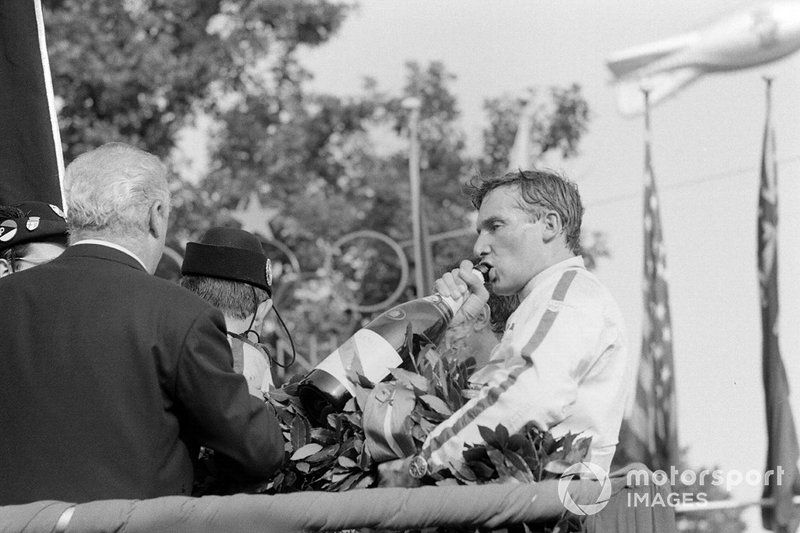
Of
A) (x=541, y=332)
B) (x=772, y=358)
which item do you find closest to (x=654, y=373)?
(x=772, y=358)

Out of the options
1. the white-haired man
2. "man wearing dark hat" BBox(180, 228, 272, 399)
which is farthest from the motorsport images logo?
"man wearing dark hat" BBox(180, 228, 272, 399)

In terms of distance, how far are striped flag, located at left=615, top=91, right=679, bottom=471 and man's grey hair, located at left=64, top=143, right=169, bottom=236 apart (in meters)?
8.98

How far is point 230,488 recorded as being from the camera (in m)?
2.72

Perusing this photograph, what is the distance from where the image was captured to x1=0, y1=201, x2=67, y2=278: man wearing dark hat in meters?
3.85

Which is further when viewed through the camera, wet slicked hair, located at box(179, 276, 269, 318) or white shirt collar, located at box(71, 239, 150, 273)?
wet slicked hair, located at box(179, 276, 269, 318)

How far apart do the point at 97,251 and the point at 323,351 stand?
542 inches

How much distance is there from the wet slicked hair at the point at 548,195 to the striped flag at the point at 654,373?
8415 millimetres

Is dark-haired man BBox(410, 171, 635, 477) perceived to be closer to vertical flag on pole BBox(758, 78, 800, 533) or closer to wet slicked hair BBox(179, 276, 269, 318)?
wet slicked hair BBox(179, 276, 269, 318)

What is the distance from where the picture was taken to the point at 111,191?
2.70 metres

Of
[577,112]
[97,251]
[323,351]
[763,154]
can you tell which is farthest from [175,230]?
[97,251]

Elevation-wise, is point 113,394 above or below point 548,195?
below

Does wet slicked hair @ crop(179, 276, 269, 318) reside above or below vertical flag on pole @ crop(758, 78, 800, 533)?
above

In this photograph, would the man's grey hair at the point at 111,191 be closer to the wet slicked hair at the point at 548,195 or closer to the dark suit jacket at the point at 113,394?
the dark suit jacket at the point at 113,394

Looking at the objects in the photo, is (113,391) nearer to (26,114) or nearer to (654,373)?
(26,114)
